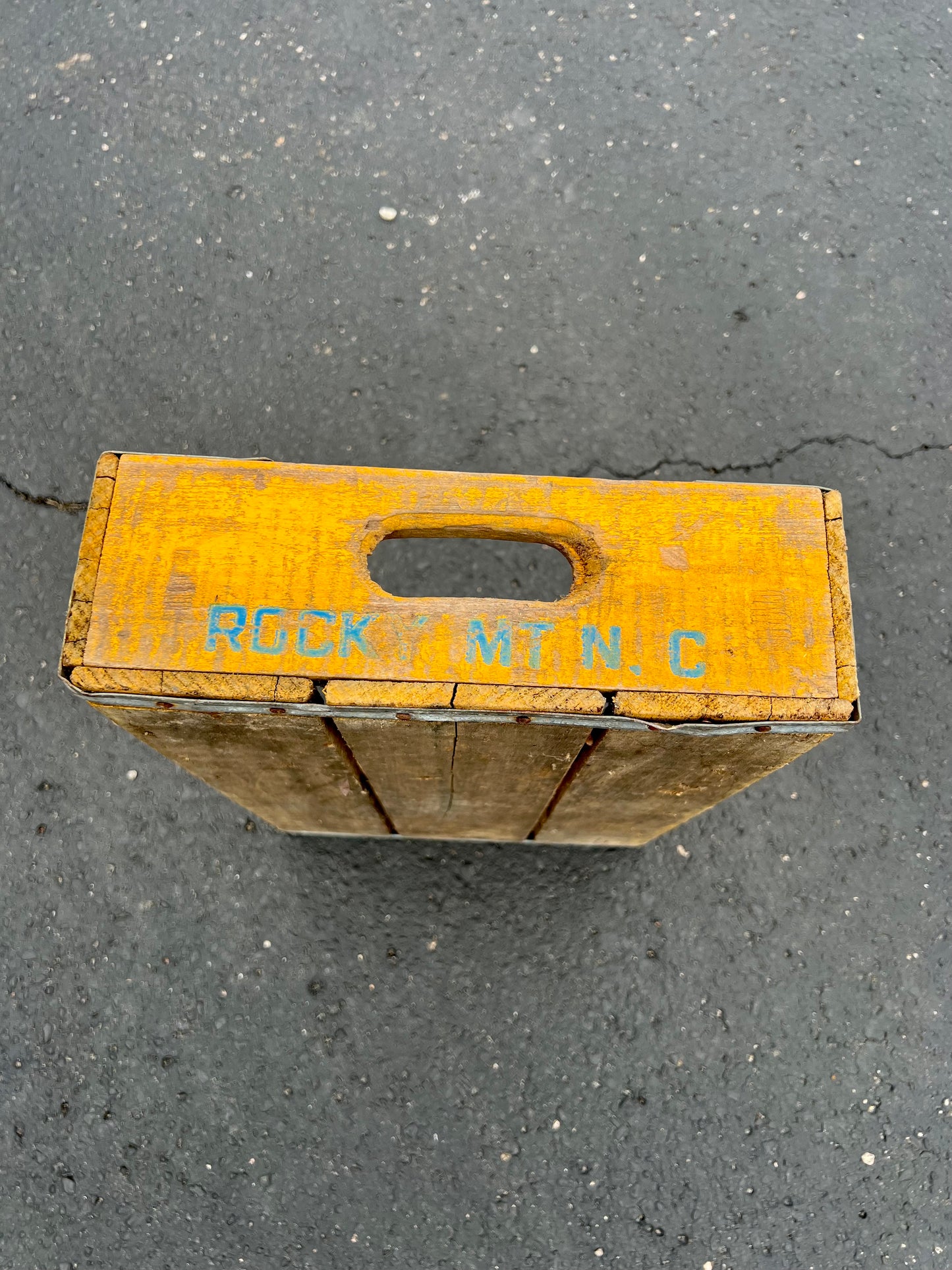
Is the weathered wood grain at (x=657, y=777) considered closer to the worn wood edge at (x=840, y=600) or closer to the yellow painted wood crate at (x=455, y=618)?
the yellow painted wood crate at (x=455, y=618)

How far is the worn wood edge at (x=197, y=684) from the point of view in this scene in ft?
3.95

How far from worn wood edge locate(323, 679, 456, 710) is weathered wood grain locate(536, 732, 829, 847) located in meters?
Answer: 0.30

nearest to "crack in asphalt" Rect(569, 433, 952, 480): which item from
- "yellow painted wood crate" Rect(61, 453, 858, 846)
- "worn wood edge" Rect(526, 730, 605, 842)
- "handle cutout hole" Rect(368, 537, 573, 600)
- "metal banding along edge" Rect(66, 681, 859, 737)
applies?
"handle cutout hole" Rect(368, 537, 573, 600)

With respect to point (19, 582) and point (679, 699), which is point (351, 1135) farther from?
point (19, 582)

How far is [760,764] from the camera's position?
1491 millimetres

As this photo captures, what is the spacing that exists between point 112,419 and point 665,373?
1.90 metres

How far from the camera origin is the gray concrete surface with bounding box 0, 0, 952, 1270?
2141mm

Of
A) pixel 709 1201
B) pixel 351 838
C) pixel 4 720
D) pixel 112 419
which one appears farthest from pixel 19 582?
pixel 709 1201

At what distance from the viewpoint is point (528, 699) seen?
1216 millimetres

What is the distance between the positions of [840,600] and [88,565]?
118 centimetres

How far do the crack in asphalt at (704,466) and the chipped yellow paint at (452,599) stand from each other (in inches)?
53.6

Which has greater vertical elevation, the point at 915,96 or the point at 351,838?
the point at 915,96

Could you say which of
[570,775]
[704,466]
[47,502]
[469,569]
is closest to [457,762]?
[570,775]

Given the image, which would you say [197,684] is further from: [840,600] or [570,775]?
[840,600]
